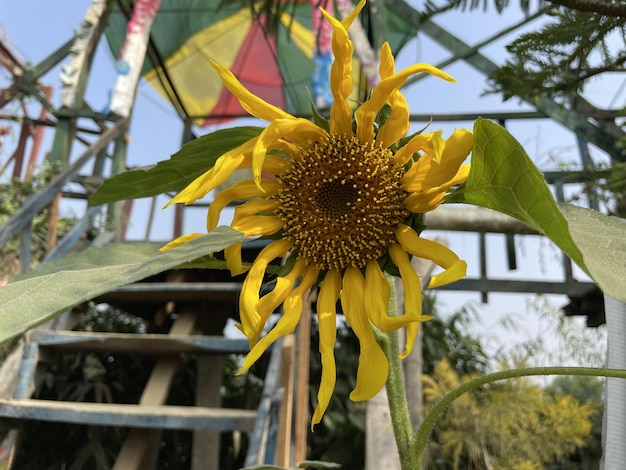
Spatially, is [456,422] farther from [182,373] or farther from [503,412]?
[182,373]

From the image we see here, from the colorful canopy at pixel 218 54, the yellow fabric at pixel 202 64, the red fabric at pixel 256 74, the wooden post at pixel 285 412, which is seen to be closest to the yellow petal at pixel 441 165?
the wooden post at pixel 285 412

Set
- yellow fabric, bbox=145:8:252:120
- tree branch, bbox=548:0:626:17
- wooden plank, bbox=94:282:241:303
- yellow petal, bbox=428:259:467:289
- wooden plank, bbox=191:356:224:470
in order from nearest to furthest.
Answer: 1. yellow petal, bbox=428:259:467:289
2. tree branch, bbox=548:0:626:17
3. wooden plank, bbox=94:282:241:303
4. wooden plank, bbox=191:356:224:470
5. yellow fabric, bbox=145:8:252:120

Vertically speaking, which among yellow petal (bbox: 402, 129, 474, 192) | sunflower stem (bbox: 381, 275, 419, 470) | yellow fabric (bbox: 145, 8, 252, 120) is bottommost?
sunflower stem (bbox: 381, 275, 419, 470)

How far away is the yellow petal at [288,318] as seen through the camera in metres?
0.32

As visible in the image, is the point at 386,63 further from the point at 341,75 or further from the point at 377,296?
the point at 377,296

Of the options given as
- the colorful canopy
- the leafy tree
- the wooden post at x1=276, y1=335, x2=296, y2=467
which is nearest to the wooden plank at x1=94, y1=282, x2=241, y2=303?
the wooden post at x1=276, y1=335, x2=296, y2=467

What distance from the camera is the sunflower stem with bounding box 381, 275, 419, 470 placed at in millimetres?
318

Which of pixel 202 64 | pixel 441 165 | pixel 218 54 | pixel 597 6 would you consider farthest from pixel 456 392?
Answer: pixel 218 54

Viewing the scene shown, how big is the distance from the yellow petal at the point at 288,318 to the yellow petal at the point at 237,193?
0.07 meters

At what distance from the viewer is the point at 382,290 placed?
341 mm

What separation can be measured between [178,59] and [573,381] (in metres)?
4.08

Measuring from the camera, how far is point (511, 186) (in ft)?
0.82

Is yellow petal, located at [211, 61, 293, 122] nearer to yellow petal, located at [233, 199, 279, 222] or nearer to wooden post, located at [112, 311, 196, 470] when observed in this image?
yellow petal, located at [233, 199, 279, 222]

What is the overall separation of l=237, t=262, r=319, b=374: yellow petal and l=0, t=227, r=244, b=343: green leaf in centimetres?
8
